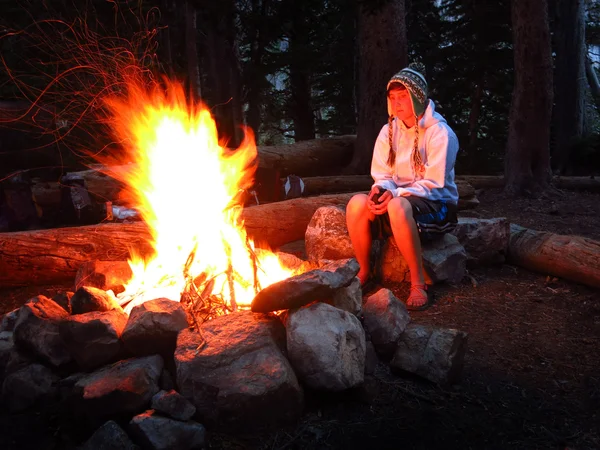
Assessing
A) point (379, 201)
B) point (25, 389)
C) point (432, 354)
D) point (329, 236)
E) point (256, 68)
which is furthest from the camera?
point (256, 68)

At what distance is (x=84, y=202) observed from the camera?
724cm

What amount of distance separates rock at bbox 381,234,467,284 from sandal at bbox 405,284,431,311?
334 millimetres

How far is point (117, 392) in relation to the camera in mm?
2664

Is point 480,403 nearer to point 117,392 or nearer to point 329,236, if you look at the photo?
point 117,392

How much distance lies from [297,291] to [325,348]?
1.23ft

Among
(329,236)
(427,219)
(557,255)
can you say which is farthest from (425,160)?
(557,255)

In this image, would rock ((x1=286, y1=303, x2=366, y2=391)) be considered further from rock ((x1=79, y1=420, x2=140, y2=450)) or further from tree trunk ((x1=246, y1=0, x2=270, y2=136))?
tree trunk ((x1=246, y1=0, x2=270, y2=136))

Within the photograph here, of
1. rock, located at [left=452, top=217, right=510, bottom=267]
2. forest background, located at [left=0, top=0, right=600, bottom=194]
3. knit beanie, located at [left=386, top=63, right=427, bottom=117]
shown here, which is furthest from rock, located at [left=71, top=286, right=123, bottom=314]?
forest background, located at [left=0, top=0, right=600, bottom=194]

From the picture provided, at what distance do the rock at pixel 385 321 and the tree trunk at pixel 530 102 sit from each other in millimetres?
6506

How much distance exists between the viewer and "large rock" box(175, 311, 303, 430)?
2592 mm

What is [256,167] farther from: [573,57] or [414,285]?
[573,57]

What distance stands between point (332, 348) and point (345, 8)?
1195cm

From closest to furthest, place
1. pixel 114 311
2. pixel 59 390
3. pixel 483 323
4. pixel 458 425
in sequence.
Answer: pixel 458 425
pixel 59 390
pixel 114 311
pixel 483 323

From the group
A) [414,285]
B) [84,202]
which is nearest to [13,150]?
[84,202]
